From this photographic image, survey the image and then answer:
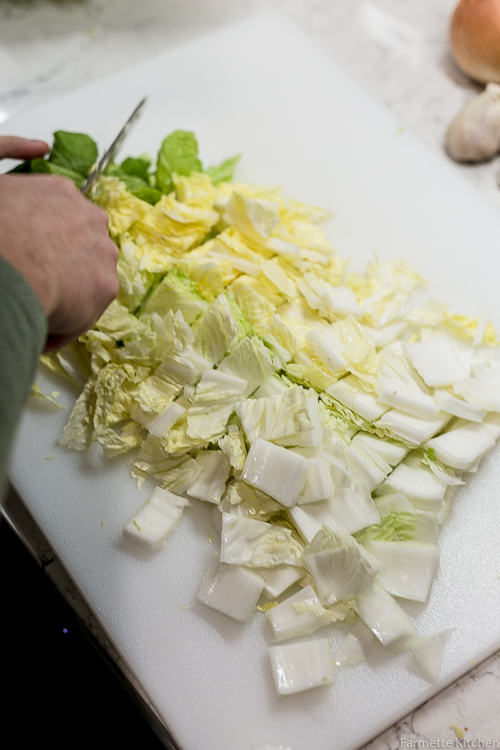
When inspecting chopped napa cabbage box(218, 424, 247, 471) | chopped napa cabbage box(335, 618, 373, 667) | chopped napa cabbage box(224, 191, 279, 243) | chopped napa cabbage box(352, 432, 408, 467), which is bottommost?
chopped napa cabbage box(335, 618, 373, 667)

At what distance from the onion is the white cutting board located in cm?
46

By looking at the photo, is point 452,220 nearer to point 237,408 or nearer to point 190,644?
point 237,408

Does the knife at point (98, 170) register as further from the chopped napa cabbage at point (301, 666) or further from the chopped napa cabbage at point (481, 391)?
the chopped napa cabbage at point (301, 666)

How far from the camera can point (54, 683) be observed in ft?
3.67

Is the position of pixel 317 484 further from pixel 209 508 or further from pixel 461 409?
pixel 461 409

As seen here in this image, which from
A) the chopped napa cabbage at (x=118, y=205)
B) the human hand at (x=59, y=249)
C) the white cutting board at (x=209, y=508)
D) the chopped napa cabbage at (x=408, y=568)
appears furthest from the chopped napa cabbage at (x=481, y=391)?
the chopped napa cabbage at (x=118, y=205)

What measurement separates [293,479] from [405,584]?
338 mm

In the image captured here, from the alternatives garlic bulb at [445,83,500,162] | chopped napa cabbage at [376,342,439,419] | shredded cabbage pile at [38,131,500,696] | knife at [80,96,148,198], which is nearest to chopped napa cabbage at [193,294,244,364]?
shredded cabbage pile at [38,131,500,696]

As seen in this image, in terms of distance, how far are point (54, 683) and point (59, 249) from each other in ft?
2.71

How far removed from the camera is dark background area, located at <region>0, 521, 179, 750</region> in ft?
3.54

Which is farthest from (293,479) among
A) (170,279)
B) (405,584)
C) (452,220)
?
(452,220)

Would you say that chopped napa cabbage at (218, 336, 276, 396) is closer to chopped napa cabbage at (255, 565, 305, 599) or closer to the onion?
chopped napa cabbage at (255, 565, 305, 599)

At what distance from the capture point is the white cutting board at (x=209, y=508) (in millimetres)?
1214

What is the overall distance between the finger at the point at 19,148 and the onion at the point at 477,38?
1.57 meters
